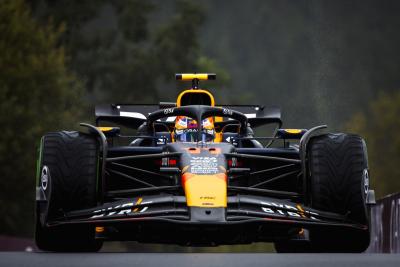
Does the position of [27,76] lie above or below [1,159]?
above

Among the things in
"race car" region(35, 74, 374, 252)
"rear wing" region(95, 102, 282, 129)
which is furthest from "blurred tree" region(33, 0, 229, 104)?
"race car" region(35, 74, 374, 252)

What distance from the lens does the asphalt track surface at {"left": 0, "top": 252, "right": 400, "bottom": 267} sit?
10805 millimetres

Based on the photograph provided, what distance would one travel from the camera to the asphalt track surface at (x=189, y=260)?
35.4 feet

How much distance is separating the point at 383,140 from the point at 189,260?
66.4 meters

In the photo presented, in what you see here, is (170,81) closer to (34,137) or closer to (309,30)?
(34,137)

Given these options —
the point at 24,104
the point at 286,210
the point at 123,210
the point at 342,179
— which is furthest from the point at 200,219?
the point at 24,104

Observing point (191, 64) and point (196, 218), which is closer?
point (196, 218)

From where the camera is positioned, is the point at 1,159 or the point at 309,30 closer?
the point at 1,159

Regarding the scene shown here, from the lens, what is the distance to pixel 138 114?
742 inches

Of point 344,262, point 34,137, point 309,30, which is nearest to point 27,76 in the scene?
point 34,137

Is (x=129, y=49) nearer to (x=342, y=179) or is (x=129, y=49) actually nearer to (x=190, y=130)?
(x=190, y=130)

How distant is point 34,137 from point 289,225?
108 feet

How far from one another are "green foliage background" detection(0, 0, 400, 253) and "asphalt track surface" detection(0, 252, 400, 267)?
32.8 m

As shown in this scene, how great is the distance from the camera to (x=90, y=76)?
3123 inches
